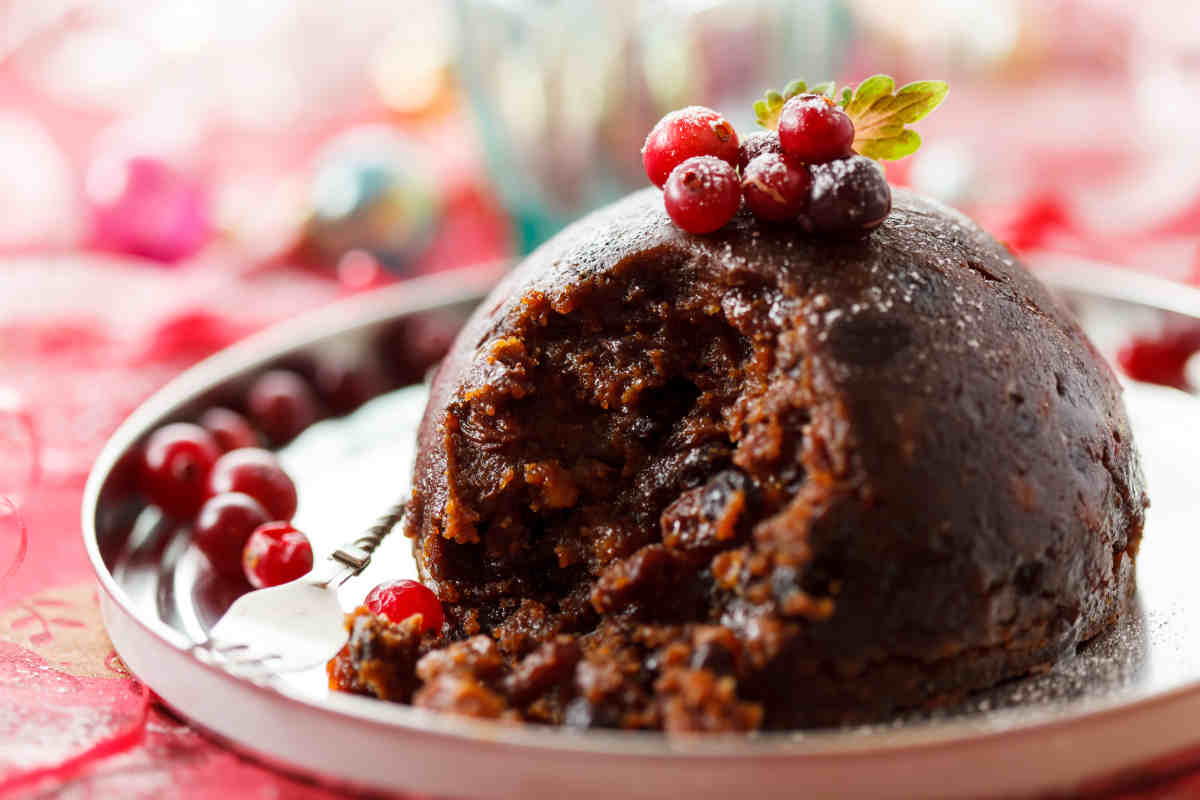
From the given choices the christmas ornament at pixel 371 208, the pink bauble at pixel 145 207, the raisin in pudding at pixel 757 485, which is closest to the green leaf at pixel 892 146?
the raisin in pudding at pixel 757 485

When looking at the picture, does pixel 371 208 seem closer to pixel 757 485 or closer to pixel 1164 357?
pixel 1164 357

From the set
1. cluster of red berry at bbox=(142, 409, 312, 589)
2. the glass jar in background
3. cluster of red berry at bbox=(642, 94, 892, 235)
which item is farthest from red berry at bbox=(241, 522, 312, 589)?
the glass jar in background

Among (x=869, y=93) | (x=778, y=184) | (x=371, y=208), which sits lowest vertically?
(x=371, y=208)

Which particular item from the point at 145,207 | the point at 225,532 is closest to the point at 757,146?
the point at 225,532

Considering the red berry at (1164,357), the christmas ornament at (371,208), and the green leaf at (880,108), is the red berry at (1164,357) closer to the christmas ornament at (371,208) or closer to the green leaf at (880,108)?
the green leaf at (880,108)

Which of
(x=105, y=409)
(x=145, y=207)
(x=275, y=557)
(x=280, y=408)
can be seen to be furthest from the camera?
(x=145, y=207)

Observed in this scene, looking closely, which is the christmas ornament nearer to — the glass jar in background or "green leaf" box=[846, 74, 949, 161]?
the glass jar in background
